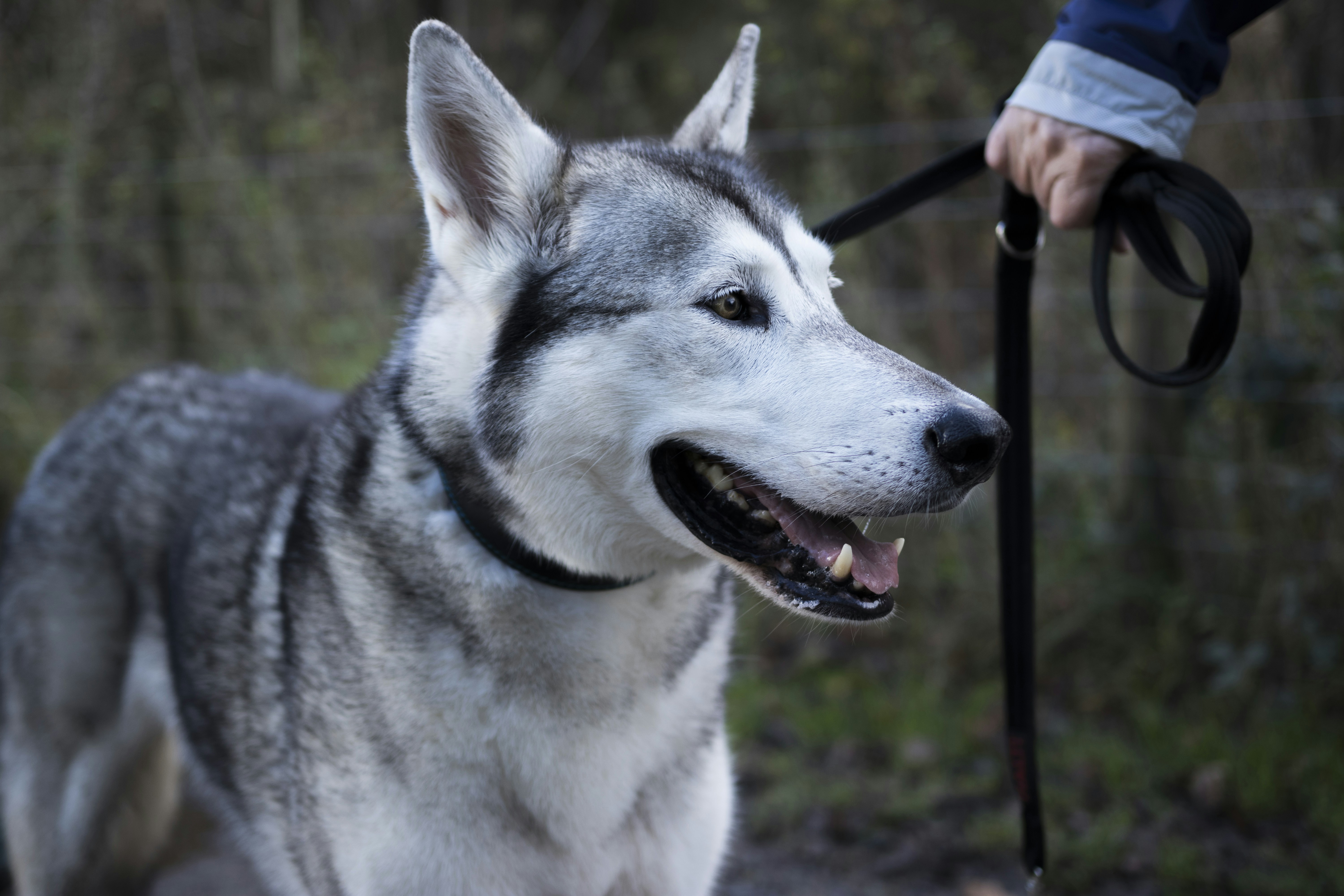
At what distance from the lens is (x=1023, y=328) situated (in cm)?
211

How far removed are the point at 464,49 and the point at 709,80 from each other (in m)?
7.18

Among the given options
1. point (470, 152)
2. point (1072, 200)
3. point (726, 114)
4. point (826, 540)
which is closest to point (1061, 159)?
point (1072, 200)

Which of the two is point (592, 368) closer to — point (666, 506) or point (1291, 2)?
point (666, 506)

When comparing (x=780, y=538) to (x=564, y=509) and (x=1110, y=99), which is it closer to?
(x=564, y=509)

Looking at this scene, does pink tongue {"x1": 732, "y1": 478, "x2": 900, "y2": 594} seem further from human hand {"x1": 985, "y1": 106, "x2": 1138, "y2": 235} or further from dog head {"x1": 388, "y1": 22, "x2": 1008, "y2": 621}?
human hand {"x1": 985, "y1": 106, "x2": 1138, "y2": 235}

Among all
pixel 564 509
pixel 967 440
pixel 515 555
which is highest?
pixel 967 440

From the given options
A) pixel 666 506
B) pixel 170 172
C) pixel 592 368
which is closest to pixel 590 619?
pixel 666 506

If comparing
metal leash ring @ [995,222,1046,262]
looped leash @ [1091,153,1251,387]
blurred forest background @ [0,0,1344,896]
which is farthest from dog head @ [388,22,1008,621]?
looped leash @ [1091,153,1251,387]

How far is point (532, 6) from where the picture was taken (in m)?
9.57

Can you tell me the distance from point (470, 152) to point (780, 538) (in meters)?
0.94

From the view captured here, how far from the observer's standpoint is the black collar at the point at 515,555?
1755 millimetres

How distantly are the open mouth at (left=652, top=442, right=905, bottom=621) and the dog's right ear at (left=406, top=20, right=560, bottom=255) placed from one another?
22.3 inches

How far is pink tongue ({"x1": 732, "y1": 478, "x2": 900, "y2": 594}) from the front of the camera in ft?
5.30

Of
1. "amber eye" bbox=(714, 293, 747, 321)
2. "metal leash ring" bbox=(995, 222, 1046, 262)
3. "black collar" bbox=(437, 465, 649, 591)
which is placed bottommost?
"black collar" bbox=(437, 465, 649, 591)
